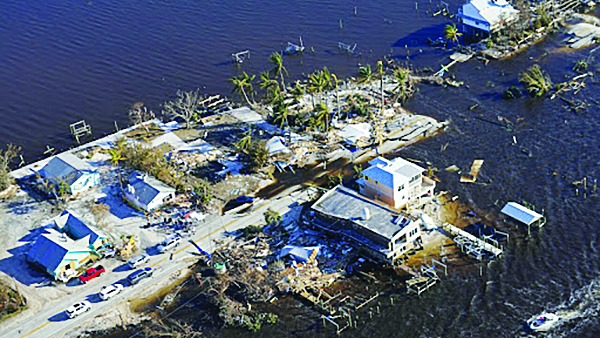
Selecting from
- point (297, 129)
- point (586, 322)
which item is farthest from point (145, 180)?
point (586, 322)

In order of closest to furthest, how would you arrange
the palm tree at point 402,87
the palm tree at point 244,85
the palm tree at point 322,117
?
the palm tree at point 322,117 → the palm tree at point 244,85 → the palm tree at point 402,87

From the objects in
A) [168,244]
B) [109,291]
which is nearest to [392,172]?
[168,244]

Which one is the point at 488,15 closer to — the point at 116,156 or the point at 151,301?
the point at 116,156

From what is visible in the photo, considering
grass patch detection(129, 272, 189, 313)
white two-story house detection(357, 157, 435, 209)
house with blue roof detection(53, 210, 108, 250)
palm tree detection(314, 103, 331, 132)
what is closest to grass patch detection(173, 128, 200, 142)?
palm tree detection(314, 103, 331, 132)

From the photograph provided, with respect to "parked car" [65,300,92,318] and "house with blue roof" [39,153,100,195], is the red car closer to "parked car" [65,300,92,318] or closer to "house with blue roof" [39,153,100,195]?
"parked car" [65,300,92,318]

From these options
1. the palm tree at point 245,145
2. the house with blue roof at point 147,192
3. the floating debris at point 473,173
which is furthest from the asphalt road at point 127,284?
the floating debris at point 473,173

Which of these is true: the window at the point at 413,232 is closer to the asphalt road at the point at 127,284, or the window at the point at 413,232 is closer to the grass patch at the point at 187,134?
the asphalt road at the point at 127,284
